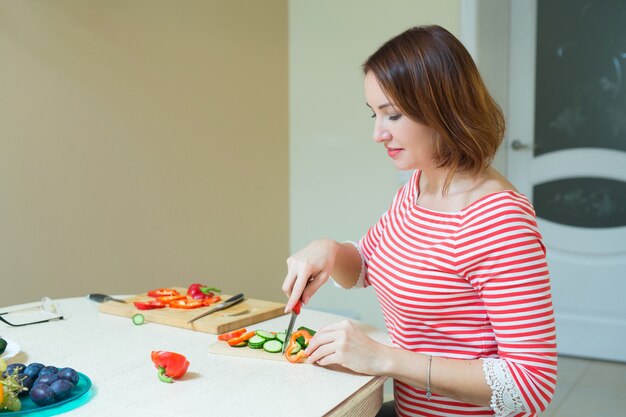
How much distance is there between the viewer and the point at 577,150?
145 inches

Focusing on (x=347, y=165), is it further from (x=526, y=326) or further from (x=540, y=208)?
(x=526, y=326)

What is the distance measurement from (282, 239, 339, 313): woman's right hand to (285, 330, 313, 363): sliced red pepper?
0.06m

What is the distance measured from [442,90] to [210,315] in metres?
0.72

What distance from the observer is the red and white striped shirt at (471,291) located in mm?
1177

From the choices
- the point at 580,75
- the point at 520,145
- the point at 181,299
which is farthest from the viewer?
the point at 520,145

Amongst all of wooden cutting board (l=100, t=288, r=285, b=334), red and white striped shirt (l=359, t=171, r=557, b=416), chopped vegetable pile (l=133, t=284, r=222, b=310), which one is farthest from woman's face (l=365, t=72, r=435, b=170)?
chopped vegetable pile (l=133, t=284, r=222, b=310)

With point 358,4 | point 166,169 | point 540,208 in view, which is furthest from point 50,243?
point 540,208

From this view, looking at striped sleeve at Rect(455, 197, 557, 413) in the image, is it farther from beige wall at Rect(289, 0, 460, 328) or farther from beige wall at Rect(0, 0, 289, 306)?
beige wall at Rect(289, 0, 460, 328)

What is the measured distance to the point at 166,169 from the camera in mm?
3258

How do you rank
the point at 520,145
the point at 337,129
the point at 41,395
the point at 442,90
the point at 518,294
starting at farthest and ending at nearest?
the point at 337,129 → the point at 520,145 → the point at 442,90 → the point at 518,294 → the point at 41,395

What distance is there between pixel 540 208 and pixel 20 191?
8.44ft

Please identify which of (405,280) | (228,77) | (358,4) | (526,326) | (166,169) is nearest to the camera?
(526,326)

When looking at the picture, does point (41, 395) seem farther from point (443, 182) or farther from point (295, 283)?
point (443, 182)

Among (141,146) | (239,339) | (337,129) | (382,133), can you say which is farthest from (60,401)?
(337,129)
